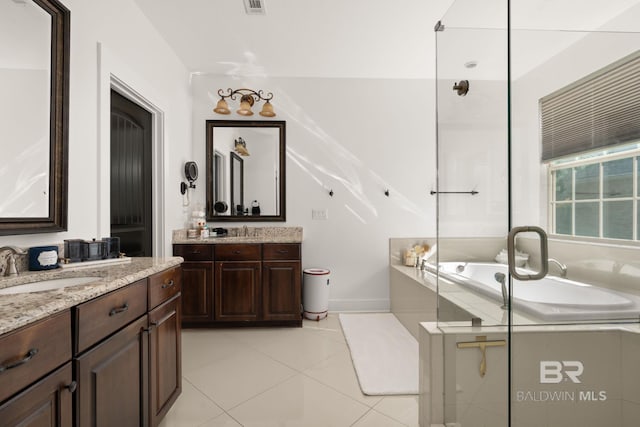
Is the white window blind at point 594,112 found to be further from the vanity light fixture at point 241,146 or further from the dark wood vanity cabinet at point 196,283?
the vanity light fixture at point 241,146

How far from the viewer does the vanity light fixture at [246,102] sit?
305 centimetres

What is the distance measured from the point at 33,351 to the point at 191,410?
4.04 ft

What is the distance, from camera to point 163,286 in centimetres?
156

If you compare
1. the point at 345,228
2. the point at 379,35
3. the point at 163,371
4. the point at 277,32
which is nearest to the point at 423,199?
Answer: the point at 345,228

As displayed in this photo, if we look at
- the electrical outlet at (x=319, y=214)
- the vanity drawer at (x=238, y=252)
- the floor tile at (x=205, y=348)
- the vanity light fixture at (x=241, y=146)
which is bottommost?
the floor tile at (x=205, y=348)

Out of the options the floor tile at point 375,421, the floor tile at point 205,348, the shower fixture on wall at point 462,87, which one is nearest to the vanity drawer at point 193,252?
the floor tile at point 205,348

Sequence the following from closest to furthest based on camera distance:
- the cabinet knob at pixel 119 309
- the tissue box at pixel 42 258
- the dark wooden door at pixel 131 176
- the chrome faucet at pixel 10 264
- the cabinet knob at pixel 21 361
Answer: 1. the cabinet knob at pixel 21 361
2. the cabinet knob at pixel 119 309
3. the chrome faucet at pixel 10 264
4. the tissue box at pixel 42 258
5. the dark wooden door at pixel 131 176

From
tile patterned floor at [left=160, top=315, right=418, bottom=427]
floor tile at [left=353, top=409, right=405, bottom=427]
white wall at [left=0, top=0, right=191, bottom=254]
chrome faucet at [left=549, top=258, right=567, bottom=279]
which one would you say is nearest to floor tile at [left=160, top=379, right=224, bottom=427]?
tile patterned floor at [left=160, top=315, right=418, bottom=427]

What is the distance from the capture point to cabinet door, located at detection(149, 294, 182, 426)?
1421 millimetres

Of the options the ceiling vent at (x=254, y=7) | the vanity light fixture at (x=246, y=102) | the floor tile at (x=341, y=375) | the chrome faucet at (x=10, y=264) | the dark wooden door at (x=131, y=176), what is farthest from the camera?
the vanity light fixture at (x=246, y=102)

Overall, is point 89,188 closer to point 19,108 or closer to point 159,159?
point 19,108

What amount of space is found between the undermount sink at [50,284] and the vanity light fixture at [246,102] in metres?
2.18

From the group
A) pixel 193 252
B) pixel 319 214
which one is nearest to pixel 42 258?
pixel 193 252

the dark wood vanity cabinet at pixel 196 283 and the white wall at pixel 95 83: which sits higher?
the white wall at pixel 95 83
